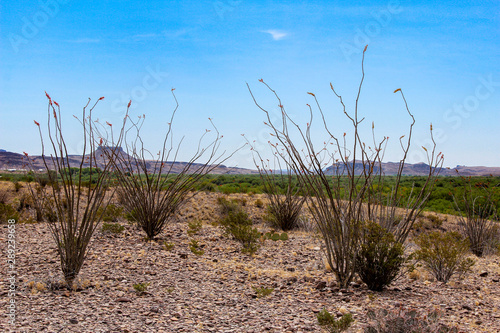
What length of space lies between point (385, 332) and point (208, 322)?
1.81 meters

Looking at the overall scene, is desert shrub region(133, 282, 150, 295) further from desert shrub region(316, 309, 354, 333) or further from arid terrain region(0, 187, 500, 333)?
desert shrub region(316, 309, 354, 333)

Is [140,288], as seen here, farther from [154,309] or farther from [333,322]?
[333,322]

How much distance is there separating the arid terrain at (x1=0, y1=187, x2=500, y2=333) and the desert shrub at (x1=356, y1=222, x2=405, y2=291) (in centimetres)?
17

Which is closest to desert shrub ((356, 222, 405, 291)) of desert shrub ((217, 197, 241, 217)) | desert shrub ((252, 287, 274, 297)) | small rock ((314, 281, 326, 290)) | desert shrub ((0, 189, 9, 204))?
small rock ((314, 281, 326, 290))

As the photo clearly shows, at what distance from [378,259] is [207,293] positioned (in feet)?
7.65

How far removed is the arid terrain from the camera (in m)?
4.34

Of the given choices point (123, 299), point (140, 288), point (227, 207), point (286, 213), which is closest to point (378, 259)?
point (140, 288)

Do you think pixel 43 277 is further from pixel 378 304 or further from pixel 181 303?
pixel 378 304

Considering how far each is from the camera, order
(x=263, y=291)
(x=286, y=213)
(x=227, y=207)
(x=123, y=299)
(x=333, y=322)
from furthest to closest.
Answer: (x=227, y=207), (x=286, y=213), (x=263, y=291), (x=123, y=299), (x=333, y=322)

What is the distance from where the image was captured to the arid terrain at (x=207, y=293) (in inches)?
171

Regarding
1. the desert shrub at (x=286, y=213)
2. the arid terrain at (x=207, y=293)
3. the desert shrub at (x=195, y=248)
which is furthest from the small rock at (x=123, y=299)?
the desert shrub at (x=286, y=213)

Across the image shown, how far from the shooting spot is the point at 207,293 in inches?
211

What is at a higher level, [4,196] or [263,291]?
[4,196]

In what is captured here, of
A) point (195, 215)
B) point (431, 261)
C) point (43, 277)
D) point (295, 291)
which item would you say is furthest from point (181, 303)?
point (195, 215)
